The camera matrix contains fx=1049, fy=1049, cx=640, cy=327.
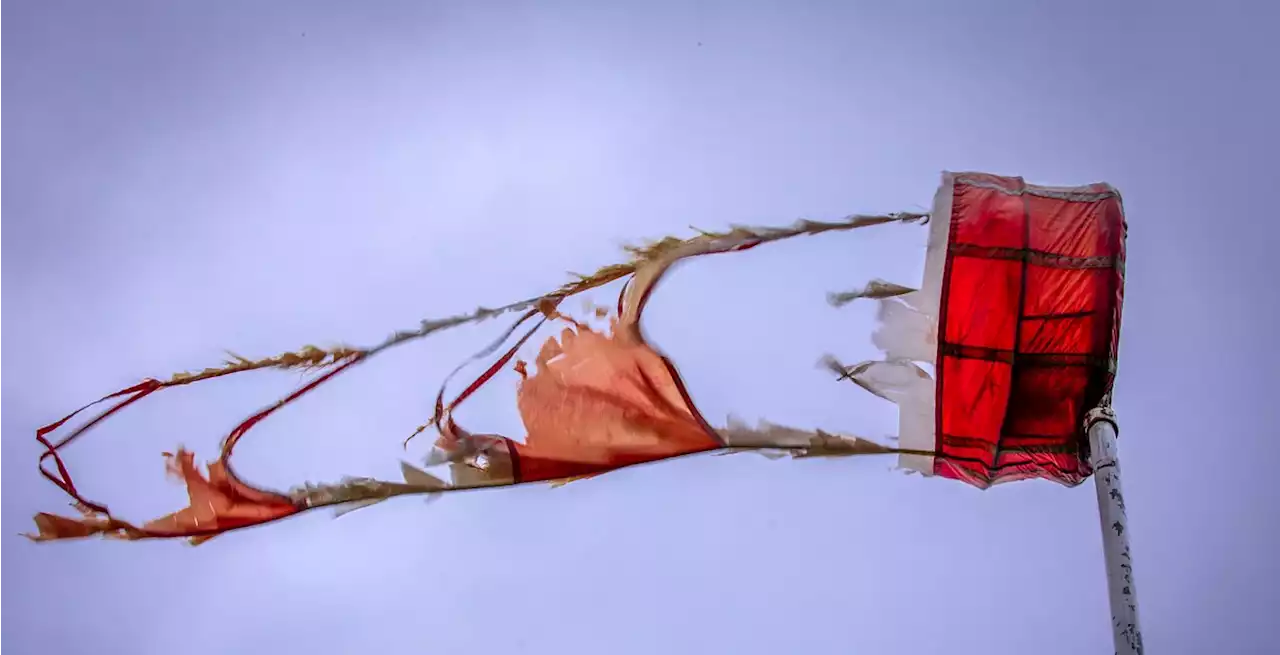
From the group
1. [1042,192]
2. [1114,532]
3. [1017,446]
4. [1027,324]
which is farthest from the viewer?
[1042,192]

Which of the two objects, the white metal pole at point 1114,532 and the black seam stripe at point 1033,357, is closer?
the white metal pole at point 1114,532

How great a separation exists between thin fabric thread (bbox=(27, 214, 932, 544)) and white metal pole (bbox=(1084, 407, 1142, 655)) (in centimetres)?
117

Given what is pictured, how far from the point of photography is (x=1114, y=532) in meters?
5.58

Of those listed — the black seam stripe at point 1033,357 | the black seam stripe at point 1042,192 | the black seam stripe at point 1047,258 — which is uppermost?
the black seam stripe at point 1042,192

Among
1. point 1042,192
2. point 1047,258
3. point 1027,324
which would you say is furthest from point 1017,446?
point 1042,192

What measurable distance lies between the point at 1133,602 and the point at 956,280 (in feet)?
6.50

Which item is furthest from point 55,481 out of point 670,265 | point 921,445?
point 921,445

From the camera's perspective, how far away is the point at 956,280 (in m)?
6.17

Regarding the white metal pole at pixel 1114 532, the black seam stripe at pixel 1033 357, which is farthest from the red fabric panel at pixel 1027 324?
the white metal pole at pixel 1114 532

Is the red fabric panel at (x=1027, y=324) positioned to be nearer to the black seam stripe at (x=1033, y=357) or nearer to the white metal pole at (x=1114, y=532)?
the black seam stripe at (x=1033, y=357)

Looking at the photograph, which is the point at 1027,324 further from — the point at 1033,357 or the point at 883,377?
the point at 883,377

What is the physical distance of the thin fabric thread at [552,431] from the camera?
19.5ft

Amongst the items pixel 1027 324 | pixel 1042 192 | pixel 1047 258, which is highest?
pixel 1042 192

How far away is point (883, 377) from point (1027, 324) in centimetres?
89
